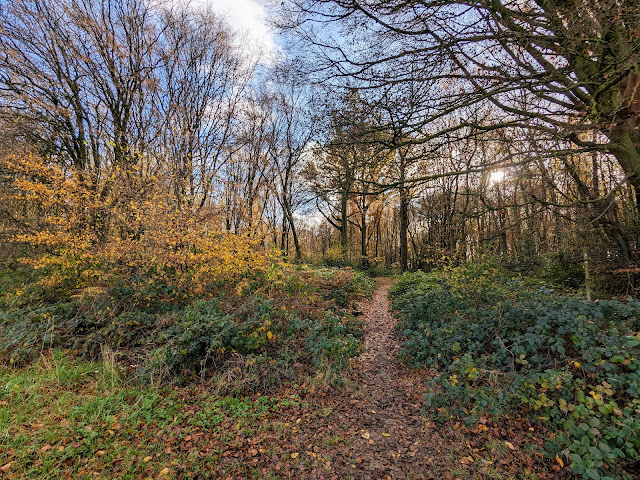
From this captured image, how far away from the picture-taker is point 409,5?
3.85 metres

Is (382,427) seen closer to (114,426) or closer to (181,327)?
(114,426)

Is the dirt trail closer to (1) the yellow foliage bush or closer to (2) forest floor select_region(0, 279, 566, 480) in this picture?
(2) forest floor select_region(0, 279, 566, 480)

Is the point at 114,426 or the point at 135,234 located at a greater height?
the point at 135,234

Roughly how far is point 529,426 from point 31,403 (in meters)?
5.97

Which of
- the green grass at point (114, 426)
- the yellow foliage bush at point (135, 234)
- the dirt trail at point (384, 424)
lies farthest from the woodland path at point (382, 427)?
the yellow foliage bush at point (135, 234)

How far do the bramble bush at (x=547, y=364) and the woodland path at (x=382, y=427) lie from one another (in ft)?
1.30

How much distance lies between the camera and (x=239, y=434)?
10.5 ft

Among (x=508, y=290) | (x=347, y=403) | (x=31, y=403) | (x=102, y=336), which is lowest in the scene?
(x=347, y=403)

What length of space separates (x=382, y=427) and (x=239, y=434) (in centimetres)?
177

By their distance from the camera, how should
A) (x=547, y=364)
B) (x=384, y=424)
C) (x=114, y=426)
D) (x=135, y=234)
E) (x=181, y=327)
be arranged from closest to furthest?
(x=114, y=426)
(x=547, y=364)
(x=384, y=424)
(x=181, y=327)
(x=135, y=234)

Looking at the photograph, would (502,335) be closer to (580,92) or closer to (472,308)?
(472,308)

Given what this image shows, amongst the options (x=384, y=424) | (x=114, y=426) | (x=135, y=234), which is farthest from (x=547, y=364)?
(x=135, y=234)

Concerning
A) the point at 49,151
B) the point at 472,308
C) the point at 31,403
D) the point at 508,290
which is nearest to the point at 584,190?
the point at 508,290

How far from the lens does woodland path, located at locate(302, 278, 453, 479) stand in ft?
9.16
